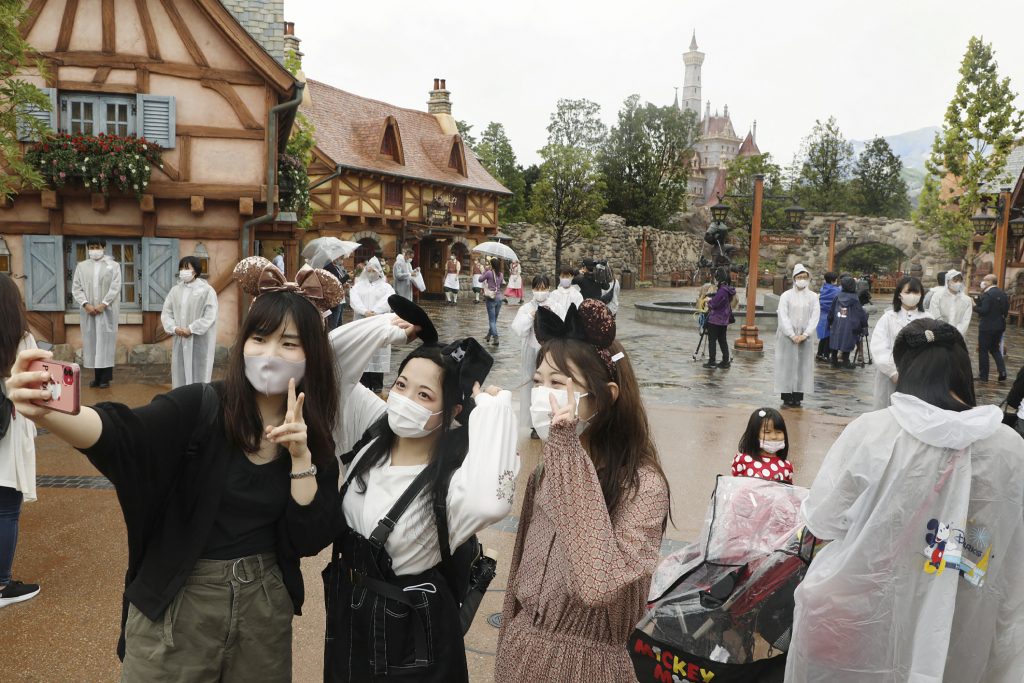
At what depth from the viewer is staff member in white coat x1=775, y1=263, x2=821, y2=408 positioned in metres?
11.0

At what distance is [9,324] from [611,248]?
39926 mm

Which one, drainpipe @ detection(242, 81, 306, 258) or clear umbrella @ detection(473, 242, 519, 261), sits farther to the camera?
clear umbrella @ detection(473, 242, 519, 261)

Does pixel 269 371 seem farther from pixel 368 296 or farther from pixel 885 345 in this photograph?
pixel 368 296

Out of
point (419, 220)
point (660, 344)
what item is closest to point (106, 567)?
point (660, 344)

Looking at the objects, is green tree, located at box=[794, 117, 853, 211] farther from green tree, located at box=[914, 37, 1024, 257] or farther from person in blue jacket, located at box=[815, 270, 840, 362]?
person in blue jacket, located at box=[815, 270, 840, 362]

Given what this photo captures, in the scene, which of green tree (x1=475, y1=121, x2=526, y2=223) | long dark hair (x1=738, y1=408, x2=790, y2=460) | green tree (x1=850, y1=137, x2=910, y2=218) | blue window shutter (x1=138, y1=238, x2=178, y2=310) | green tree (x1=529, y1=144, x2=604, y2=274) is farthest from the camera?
green tree (x1=850, y1=137, x2=910, y2=218)

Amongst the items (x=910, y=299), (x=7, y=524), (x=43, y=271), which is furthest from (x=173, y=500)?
(x=43, y=271)

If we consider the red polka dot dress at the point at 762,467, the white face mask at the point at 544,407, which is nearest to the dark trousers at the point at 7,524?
the white face mask at the point at 544,407

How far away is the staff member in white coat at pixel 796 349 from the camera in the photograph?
11.0 metres

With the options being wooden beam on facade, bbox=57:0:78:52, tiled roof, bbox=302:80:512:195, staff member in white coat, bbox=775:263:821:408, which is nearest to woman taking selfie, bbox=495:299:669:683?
staff member in white coat, bbox=775:263:821:408

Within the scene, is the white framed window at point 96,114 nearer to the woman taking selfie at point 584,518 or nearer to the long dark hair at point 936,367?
the woman taking selfie at point 584,518

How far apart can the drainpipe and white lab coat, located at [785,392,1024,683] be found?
1221cm

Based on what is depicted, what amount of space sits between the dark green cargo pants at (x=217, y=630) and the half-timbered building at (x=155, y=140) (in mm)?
11977

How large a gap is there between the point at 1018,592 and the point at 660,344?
15747 mm
